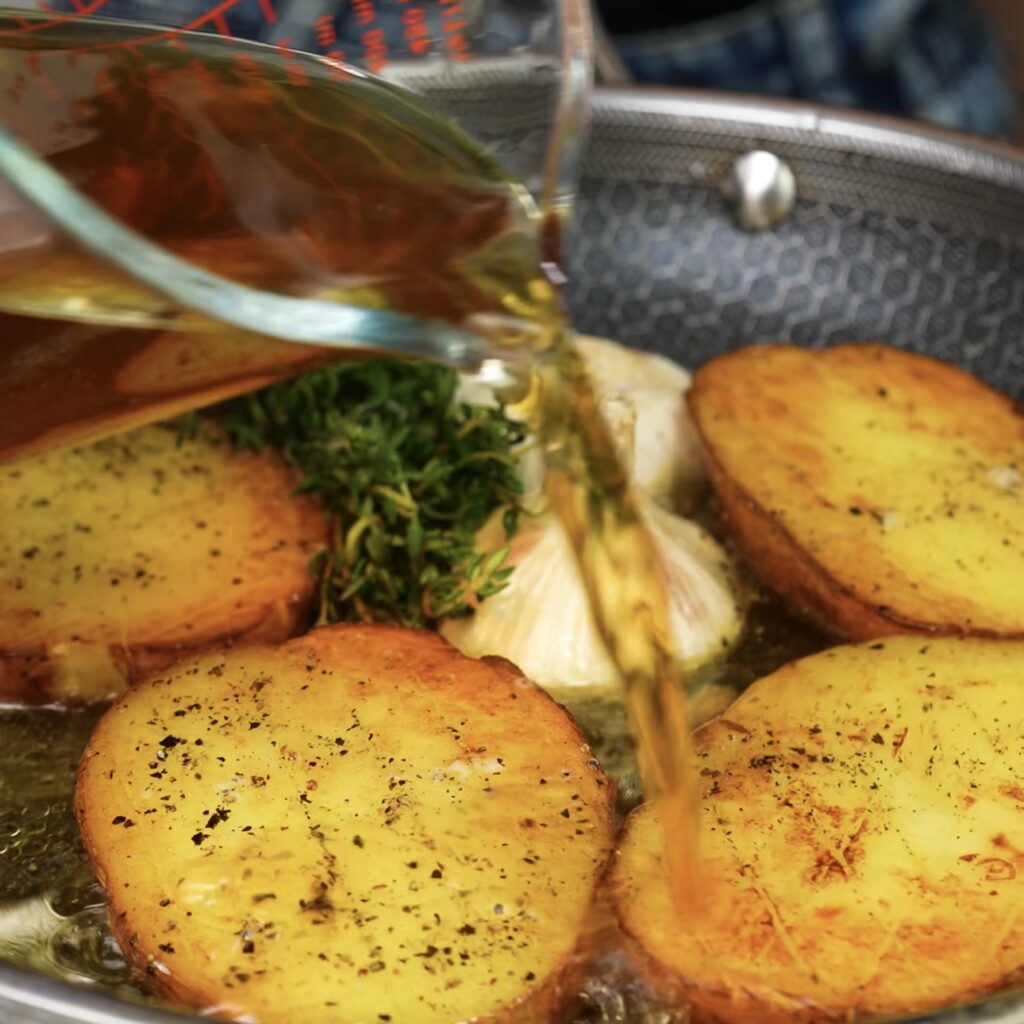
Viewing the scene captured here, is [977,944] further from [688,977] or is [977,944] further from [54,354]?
[54,354]

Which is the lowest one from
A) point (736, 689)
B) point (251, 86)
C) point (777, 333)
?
point (736, 689)

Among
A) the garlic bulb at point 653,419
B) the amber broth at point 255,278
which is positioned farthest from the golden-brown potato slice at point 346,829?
the garlic bulb at point 653,419

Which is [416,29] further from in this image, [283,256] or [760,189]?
[760,189]

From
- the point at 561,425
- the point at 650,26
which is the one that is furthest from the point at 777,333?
the point at 650,26

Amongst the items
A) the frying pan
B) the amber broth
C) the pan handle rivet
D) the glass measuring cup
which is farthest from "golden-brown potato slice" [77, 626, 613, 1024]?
the pan handle rivet

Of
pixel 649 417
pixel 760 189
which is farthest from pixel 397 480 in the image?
pixel 760 189

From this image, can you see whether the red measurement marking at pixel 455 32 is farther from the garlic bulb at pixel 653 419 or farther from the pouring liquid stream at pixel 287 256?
the garlic bulb at pixel 653 419

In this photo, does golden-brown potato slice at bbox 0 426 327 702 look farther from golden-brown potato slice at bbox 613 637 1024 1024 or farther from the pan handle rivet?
the pan handle rivet
